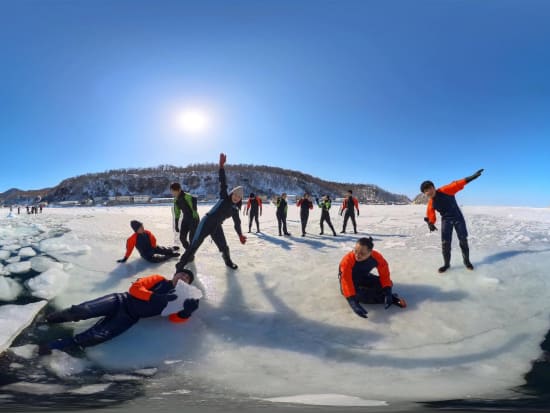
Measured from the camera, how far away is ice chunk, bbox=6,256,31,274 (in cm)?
570

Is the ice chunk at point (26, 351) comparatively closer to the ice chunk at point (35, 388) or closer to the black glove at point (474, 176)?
the ice chunk at point (35, 388)

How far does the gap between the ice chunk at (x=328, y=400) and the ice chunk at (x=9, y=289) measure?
452 centimetres

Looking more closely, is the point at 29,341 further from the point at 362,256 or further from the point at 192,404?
the point at 362,256

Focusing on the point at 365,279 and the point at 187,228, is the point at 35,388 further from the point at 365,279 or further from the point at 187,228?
the point at 187,228

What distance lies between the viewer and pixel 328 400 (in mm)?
Answer: 2498

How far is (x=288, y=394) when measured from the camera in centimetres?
262

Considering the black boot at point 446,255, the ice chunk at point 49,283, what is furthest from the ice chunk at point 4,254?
the black boot at point 446,255

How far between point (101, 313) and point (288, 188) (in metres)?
76.6

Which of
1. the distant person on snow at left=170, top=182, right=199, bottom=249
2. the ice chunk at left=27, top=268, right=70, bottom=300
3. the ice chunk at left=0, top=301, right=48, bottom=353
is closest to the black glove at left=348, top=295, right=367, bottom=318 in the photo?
the ice chunk at left=0, top=301, right=48, bottom=353

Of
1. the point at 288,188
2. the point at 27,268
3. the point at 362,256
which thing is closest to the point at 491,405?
the point at 362,256

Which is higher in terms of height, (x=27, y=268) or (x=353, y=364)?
(x=27, y=268)

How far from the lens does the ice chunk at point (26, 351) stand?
10.00 feet

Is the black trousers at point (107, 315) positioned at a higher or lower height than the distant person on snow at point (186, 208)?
lower

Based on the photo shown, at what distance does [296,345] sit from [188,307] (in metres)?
1.45
